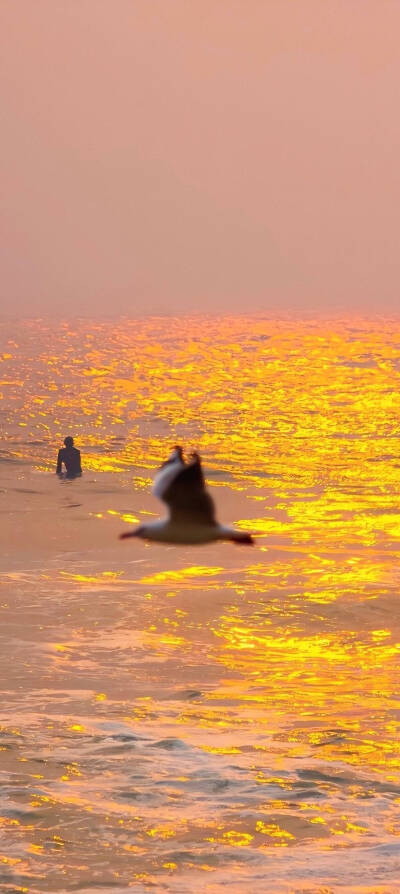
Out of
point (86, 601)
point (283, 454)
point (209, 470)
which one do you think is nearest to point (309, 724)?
point (86, 601)

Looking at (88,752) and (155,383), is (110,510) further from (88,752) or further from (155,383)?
(155,383)

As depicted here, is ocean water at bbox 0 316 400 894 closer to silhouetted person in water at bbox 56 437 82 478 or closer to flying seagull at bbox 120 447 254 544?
silhouetted person in water at bbox 56 437 82 478

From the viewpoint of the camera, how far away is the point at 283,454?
7044 centimetres

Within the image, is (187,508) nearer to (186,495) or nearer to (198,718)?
(186,495)

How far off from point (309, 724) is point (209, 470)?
28.9 meters

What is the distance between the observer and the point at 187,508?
7.77 meters

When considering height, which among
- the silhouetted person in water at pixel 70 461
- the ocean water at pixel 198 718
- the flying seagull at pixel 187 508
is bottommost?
the ocean water at pixel 198 718

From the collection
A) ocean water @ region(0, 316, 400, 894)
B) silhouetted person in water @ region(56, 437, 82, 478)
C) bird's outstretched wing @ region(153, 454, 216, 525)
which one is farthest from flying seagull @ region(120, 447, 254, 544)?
silhouetted person in water @ region(56, 437, 82, 478)

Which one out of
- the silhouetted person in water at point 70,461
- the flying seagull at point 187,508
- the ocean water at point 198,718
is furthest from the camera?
the silhouetted person in water at point 70,461

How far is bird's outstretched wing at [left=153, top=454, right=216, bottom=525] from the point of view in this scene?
776cm

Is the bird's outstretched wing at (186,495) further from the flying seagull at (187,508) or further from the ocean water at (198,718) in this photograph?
the ocean water at (198,718)

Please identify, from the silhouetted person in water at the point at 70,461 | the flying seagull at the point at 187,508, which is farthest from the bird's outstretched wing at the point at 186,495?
the silhouetted person in water at the point at 70,461

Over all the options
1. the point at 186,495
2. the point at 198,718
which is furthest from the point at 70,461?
the point at 186,495

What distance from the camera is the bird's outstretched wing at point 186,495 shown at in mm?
7758
